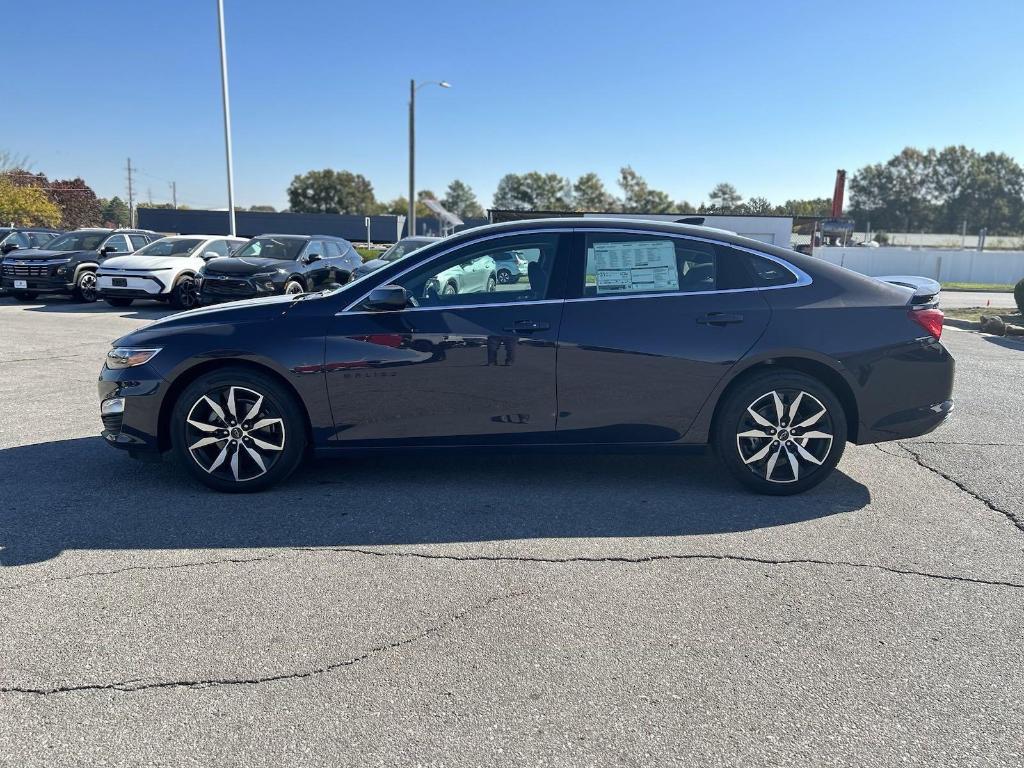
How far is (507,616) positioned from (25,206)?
49334mm

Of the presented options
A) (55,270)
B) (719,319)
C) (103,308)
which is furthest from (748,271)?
(55,270)

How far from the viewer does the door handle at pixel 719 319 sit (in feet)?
14.4

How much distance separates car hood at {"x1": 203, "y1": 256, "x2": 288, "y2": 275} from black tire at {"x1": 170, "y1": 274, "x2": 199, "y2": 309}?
187 cm

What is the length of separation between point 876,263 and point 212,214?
53402mm

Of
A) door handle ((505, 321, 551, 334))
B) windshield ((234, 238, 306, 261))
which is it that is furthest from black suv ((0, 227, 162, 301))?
door handle ((505, 321, 551, 334))

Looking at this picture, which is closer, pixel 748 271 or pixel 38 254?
pixel 748 271

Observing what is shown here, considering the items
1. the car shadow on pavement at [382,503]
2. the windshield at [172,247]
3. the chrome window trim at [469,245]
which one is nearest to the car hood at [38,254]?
the windshield at [172,247]

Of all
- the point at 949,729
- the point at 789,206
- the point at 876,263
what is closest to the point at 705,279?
the point at 949,729

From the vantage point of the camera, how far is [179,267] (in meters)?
15.1

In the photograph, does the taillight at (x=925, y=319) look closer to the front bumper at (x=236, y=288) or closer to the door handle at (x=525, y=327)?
the door handle at (x=525, y=327)

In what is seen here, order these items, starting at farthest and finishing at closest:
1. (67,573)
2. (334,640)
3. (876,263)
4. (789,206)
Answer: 1. (789,206)
2. (876,263)
3. (67,573)
4. (334,640)

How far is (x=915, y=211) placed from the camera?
330 feet

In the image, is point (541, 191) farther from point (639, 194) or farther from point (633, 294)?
point (633, 294)

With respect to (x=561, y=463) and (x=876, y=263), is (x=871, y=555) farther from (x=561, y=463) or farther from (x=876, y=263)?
(x=876, y=263)
